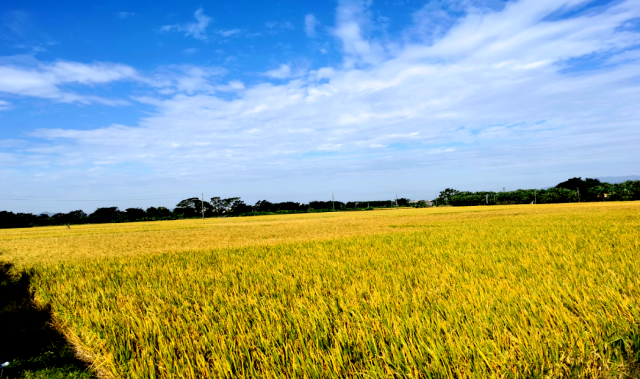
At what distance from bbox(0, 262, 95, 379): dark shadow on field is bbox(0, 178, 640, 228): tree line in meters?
49.4

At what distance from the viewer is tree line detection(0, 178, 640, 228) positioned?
1766 inches

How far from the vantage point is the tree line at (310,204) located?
147 ft

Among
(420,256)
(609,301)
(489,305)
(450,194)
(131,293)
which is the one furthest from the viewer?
(450,194)

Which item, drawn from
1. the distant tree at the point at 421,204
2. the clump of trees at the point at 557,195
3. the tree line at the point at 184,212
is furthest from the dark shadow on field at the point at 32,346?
the distant tree at the point at 421,204

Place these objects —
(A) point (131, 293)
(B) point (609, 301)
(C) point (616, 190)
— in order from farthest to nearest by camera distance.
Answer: (C) point (616, 190), (A) point (131, 293), (B) point (609, 301)

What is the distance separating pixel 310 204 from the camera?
205ft

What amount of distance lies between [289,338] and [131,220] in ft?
172

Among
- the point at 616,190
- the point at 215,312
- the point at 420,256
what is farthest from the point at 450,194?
the point at 215,312

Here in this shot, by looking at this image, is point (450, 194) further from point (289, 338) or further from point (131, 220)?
point (289, 338)

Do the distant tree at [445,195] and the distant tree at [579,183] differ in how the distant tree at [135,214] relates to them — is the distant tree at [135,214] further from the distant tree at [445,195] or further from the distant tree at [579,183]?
the distant tree at [579,183]

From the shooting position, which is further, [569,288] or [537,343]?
[569,288]

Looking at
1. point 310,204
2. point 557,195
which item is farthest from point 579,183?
point 310,204

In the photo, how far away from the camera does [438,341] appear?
2.23 metres

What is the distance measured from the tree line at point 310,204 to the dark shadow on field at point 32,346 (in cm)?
4941
